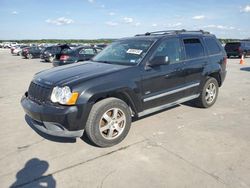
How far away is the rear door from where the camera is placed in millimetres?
5211

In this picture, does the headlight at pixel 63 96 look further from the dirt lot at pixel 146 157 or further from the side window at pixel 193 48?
the side window at pixel 193 48

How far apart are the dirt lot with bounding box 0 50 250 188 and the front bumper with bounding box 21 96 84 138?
381mm

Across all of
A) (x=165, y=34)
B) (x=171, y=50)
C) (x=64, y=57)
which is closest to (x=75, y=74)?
(x=171, y=50)

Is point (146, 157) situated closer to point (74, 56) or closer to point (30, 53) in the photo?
point (74, 56)

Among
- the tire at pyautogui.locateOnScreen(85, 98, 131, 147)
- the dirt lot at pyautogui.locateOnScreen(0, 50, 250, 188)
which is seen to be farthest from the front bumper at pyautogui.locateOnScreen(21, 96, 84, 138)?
the dirt lot at pyautogui.locateOnScreen(0, 50, 250, 188)

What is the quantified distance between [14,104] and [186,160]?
5.24 metres

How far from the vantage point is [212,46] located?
19.9ft

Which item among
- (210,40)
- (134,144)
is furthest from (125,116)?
(210,40)

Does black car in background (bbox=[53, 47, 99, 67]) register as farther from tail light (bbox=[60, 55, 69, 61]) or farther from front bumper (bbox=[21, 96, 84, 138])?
front bumper (bbox=[21, 96, 84, 138])

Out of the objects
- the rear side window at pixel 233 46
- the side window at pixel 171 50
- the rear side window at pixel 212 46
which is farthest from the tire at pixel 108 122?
the rear side window at pixel 233 46

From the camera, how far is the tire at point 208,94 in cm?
578

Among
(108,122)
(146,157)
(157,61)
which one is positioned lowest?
(146,157)

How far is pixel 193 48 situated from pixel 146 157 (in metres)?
2.99

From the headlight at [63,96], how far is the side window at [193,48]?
2.84 meters
